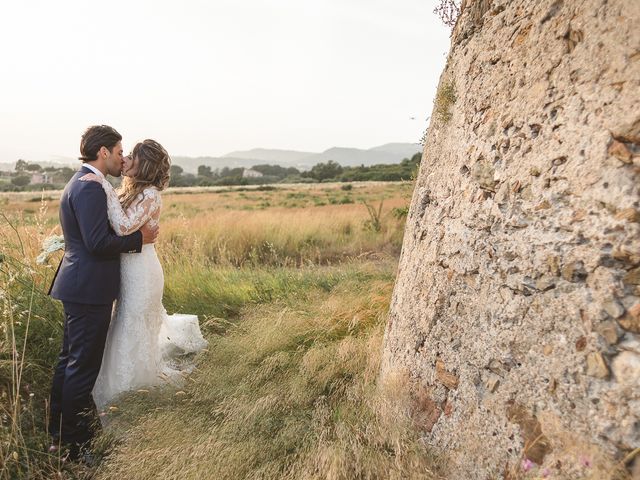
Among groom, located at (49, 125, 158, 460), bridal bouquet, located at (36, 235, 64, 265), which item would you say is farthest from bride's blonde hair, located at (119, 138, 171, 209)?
bridal bouquet, located at (36, 235, 64, 265)

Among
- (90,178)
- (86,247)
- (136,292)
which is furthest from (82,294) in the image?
(90,178)

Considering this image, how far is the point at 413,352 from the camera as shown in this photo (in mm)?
2611

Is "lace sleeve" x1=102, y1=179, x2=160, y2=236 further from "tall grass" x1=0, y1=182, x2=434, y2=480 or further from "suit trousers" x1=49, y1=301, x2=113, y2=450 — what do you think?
"tall grass" x1=0, y1=182, x2=434, y2=480

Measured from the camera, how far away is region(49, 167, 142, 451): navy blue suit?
9.35 feet

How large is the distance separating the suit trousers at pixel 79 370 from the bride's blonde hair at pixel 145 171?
2.48 ft

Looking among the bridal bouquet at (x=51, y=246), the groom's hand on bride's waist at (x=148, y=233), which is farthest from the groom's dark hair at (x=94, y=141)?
the bridal bouquet at (x=51, y=246)

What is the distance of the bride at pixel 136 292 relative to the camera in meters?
3.19

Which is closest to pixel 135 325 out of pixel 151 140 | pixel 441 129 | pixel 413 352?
pixel 151 140

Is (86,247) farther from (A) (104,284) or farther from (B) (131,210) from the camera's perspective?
(B) (131,210)

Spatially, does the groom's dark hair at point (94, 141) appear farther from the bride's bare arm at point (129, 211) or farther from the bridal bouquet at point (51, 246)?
the bridal bouquet at point (51, 246)

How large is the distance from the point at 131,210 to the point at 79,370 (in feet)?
3.54

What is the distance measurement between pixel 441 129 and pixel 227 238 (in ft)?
24.6

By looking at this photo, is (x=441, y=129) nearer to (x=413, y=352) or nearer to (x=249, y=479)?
(x=413, y=352)

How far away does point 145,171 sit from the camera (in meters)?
3.22
